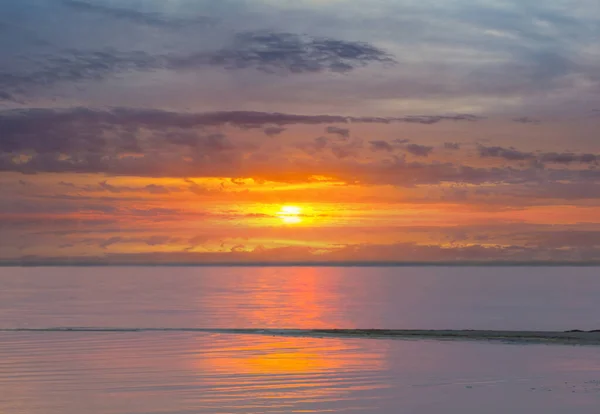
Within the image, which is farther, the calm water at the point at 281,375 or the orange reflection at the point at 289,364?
the orange reflection at the point at 289,364

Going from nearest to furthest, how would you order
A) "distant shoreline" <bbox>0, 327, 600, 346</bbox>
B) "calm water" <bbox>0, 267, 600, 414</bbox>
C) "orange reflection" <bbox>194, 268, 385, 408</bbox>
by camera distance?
"calm water" <bbox>0, 267, 600, 414</bbox> < "orange reflection" <bbox>194, 268, 385, 408</bbox> < "distant shoreline" <bbox>0, 327, 600, 346</bbox>

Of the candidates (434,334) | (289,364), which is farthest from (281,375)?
(434,334)

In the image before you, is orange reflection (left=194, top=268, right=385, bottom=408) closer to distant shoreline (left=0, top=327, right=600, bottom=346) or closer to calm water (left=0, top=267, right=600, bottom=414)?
calm water (left=0, top=267, right=600, bottom=414)

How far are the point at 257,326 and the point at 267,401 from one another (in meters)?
35.8

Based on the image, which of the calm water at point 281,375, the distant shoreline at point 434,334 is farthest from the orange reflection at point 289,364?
the distant shoreline at point 434,334

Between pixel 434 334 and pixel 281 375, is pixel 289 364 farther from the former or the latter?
pixel 434 334

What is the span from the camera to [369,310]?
90.1 meters

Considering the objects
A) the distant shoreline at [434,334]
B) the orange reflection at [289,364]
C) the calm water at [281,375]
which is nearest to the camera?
the calm water at [281,375]

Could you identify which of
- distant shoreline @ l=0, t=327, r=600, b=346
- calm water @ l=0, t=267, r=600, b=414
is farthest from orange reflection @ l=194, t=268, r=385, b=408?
distant shoreline @ l=0, t=327, r=600, b=346

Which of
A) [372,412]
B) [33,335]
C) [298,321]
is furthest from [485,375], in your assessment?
[298,321]

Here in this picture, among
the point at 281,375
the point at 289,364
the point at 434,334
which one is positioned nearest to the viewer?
the point at 281,375

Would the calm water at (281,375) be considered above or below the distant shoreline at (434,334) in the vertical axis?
below

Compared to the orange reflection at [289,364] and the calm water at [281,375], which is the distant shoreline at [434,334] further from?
the orange reflection at [289,364]

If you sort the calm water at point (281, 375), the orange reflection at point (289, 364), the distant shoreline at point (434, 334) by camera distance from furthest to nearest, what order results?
the distant shoreline at point (434, 334) → the orange reflection at point (289, 364) → the calm water at point (281, 375)
